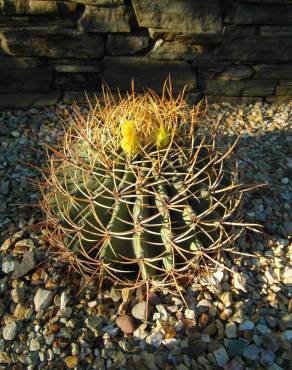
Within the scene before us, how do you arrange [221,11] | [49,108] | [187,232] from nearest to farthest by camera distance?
[187,232]
[221,11]
[49,108]

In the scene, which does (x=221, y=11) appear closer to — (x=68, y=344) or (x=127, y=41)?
(x=127, y=41)

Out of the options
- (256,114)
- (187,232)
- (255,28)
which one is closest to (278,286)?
(187,232)

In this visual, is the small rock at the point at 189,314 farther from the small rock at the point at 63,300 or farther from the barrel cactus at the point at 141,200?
the small rock at the point at 63,300

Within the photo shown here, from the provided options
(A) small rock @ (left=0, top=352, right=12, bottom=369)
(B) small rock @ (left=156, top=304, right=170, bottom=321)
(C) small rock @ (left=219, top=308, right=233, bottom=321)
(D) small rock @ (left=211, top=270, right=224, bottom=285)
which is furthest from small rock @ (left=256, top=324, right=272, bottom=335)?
(A) small rock @ (left=0, top=352, right=12, bottom=369)

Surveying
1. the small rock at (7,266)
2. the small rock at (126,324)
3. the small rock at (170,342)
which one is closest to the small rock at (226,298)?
the small rock at (170,342)

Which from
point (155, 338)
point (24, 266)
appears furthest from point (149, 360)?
point (24, 266)

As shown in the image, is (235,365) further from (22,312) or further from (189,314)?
(22,312)

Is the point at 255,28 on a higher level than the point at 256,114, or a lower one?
higher
